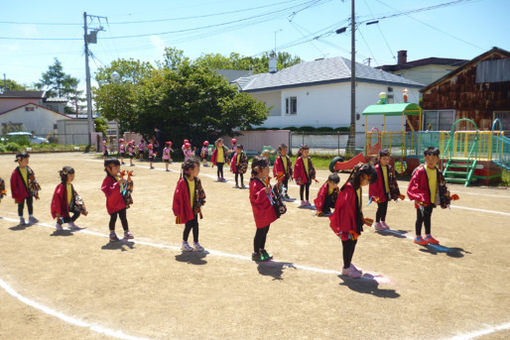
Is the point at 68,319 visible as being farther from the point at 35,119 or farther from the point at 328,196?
the point at 35,119

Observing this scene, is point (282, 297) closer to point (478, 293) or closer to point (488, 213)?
point (478, 293)

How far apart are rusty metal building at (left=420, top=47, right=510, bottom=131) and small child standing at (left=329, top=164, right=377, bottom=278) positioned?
2120cm

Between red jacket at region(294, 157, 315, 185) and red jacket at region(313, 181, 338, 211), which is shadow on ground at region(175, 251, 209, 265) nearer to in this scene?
red jacket at region(313, 181, 338, 211)

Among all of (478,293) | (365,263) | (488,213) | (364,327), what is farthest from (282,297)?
(488,213)

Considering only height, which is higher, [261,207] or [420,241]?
[261,207]

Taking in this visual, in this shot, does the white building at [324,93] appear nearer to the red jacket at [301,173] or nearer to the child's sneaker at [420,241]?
the red jacket at [301,173]

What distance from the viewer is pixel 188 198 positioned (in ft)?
21.0

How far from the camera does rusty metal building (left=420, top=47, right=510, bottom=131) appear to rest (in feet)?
71.4

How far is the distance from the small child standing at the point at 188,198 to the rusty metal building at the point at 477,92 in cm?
2170

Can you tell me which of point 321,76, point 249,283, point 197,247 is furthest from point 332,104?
point 249,283

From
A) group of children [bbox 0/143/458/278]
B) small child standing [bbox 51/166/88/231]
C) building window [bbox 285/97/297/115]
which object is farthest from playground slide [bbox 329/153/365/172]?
building window [bbox 285/97/297/115]

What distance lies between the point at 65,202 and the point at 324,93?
2364 centimetres

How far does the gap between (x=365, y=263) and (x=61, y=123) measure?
53.0 meters

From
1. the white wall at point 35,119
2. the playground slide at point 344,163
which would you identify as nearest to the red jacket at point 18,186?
the playground slide at point 344,163
